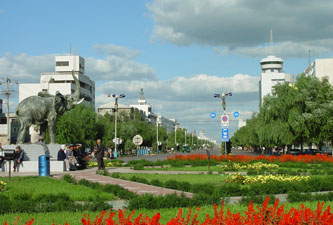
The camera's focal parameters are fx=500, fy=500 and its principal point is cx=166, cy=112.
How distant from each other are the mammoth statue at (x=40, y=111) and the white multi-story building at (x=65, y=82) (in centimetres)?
7592

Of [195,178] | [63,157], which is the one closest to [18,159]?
[63,157]

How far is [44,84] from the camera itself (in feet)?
346

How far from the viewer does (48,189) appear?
1516 cm

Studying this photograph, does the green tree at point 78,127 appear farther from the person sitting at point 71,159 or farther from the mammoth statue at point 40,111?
the person sitting at point 71,159

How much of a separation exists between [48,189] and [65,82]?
311ft

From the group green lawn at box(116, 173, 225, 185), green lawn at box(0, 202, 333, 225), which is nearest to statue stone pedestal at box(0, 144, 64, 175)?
green lawn at box(116, 173, 225, 185)

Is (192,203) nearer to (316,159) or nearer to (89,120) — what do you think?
(316,159)

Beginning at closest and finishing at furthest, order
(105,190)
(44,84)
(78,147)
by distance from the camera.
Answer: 1. (105,190)
2. (78,147)
3. (44,84)

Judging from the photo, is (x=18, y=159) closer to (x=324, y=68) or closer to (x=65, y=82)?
(x=65, y=82)

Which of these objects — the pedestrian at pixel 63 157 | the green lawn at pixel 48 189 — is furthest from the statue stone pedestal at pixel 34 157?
the green lawn at pixel 48 189

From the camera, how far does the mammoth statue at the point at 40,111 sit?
84.2ft

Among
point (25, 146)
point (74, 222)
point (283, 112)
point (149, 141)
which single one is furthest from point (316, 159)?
point (149, 141)

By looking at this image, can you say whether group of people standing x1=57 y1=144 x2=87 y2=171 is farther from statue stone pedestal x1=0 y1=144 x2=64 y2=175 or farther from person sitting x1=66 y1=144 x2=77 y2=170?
statue stone pedestal x1=0 y1=144 x2=64 y2=175

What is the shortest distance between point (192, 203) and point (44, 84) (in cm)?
9849
